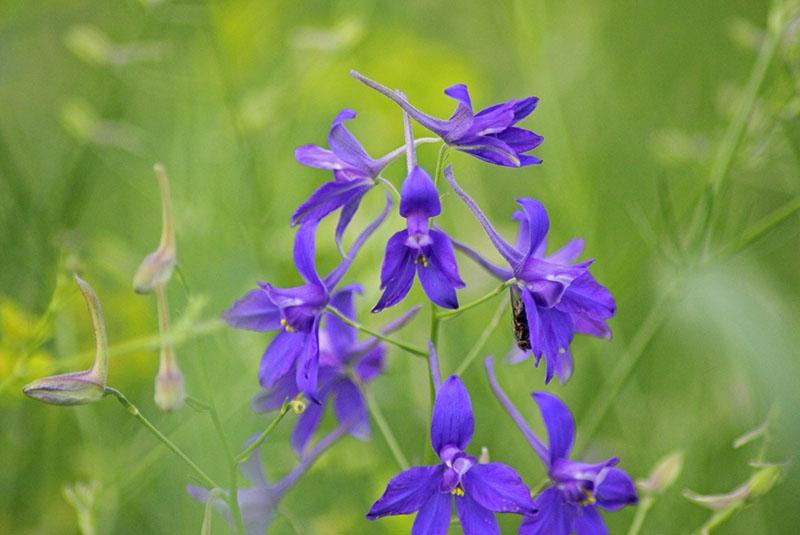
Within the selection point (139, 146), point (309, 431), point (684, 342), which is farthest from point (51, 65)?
point (309, 431)

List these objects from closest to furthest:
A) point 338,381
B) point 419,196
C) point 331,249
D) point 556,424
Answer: point 419,196, point 556,424, point 338,381, point 331,249

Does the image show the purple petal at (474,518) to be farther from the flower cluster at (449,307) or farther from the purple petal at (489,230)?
the purple petal at (489,230)

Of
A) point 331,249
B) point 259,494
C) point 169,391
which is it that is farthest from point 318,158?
point 331,249

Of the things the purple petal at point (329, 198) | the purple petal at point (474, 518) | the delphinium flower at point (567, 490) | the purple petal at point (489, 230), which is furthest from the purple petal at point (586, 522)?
the purple petal at point (329, 198)

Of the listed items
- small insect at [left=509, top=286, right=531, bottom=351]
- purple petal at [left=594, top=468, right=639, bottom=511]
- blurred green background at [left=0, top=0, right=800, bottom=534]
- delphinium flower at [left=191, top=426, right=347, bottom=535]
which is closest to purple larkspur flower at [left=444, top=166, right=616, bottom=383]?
small insect at [left=509, top=286, right=531, bottom=351]

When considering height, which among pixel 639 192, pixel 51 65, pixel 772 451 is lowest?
pixel 772 451

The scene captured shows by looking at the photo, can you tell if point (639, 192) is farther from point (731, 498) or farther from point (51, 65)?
point (51, 65)

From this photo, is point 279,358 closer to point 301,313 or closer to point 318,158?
point 301,313
